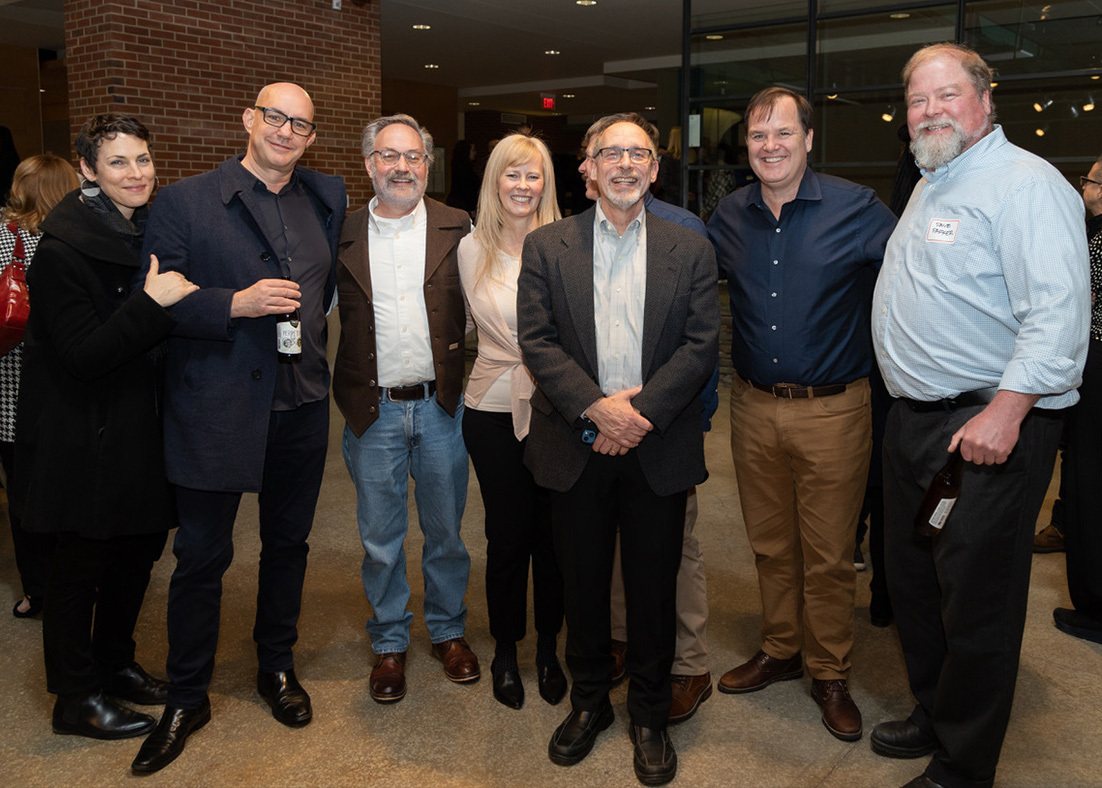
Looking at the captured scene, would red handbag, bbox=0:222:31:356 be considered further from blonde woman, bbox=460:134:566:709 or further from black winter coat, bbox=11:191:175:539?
blonde woman, bbox=460:134:566:709

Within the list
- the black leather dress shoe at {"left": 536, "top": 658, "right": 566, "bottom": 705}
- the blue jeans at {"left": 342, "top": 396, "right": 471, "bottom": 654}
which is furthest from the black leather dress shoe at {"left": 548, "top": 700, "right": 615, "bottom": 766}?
the blue jeans at {"left": 342, "top": 396, "right": 471, "bottom": 654}

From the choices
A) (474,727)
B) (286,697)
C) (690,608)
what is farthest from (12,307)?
(690,608)

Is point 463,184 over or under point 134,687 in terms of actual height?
over

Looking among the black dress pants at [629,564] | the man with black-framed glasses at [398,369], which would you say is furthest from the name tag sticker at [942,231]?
the man with black-framed glasses at [398,369]

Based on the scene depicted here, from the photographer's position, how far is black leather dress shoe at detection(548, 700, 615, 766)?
8.54 feet

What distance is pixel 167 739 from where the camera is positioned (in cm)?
262

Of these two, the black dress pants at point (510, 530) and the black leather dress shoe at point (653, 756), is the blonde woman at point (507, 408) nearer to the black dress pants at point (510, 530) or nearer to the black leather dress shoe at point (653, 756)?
the black dress pants at point (510, 530)

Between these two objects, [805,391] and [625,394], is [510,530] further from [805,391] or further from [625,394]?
[805,391]

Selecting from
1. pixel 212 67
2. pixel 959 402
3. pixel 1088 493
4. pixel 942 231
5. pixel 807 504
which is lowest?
pixel 1088 493

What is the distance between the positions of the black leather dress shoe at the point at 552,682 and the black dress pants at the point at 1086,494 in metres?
2.03

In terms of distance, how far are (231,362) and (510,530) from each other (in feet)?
3.27

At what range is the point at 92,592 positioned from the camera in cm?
274

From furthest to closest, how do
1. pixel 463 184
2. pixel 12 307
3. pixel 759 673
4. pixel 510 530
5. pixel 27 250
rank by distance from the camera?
pixel 463 184 < pixel 27 250 < pixel 12 307 < pixel 759 673 < pixel 510 530

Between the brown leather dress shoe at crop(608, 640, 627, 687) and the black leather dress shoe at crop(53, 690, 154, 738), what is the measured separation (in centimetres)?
146
